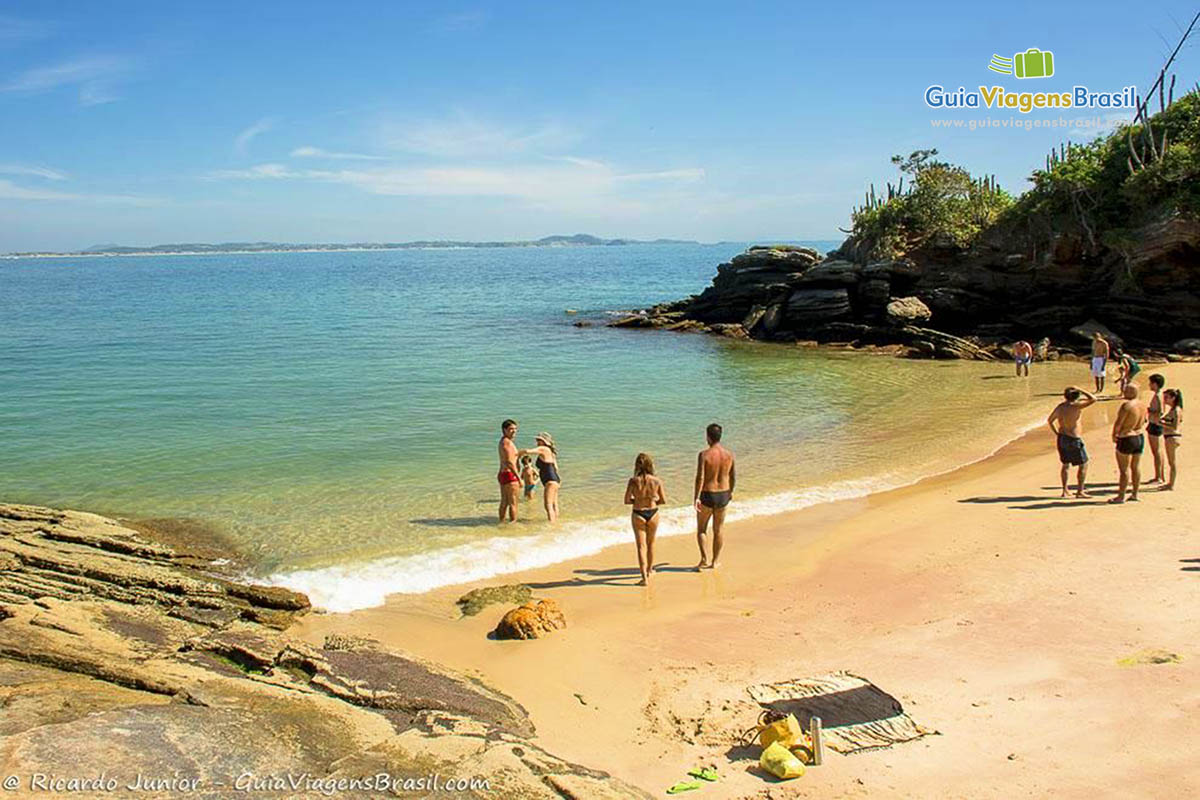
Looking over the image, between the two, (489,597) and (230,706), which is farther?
(489,597)

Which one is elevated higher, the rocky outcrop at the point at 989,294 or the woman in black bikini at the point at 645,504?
the rocky outcrop at the point at 989,294

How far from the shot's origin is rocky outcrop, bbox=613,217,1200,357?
27.2 meters

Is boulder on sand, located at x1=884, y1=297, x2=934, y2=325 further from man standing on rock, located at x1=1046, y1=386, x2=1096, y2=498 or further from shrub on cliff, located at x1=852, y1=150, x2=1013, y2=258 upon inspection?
man standing on rock, located at x1=1046, y1=386, x2=1096, y2=498

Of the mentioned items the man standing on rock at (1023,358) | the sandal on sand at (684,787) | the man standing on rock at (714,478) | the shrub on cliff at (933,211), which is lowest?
the sandal on sand at (684,787)

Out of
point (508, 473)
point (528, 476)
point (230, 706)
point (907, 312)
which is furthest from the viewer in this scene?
point (907, 312)

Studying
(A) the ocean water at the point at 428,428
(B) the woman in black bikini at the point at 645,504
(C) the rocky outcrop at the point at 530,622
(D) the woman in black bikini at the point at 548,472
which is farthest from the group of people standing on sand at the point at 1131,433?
(C) the rocky outcrop at the point at 530,622

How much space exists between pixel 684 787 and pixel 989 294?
100ft

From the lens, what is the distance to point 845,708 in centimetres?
620

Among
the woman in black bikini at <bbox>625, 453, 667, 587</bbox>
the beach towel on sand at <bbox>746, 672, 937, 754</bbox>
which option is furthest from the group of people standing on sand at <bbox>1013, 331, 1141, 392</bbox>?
the beach towel on sand at <bbox>746, 672, 937, 754</bbox>

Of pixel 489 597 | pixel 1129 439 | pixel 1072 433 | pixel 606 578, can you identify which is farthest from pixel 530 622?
pixel 1129 439

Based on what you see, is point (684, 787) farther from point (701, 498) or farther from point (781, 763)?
point (701, 498)

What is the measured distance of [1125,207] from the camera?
93.0 ft

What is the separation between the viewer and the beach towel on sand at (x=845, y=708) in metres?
5.87

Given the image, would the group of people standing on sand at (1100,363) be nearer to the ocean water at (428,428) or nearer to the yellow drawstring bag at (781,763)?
the ocean water at (428,428)
